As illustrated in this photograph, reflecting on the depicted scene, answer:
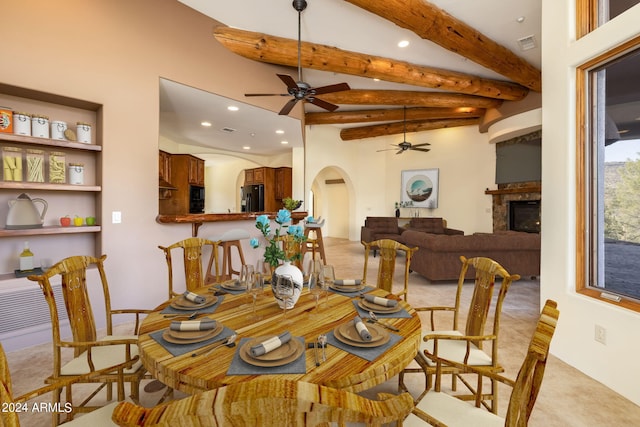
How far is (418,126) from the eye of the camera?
27.1 feet

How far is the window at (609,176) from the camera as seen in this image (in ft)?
7.09

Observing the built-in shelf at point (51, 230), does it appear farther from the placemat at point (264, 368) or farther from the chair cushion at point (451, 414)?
the chair cushion at point (451, 414)

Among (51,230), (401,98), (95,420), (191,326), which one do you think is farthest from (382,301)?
(401,98)

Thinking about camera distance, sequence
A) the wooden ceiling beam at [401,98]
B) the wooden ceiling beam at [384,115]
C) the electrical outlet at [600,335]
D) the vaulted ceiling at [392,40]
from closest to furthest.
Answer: the electrical outlet at [600,335], the vaulted ceiling at [392,40], the wooden ceiling beam at [401,98], the wooden ceiling beam at [384,115]

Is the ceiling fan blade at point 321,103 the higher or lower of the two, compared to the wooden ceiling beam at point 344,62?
lower

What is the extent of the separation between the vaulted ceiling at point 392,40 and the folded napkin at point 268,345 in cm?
327

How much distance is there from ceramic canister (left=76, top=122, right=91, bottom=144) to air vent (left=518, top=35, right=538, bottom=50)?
5473 mm

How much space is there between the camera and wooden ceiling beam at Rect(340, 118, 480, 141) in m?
7.90

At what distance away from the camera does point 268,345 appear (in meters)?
1.07

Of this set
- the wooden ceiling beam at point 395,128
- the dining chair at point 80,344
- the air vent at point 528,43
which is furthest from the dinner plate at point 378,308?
the wooden ceiling beam at point 395,128

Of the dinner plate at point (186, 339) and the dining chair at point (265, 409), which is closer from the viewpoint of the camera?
the dining chair at point (265, 409)

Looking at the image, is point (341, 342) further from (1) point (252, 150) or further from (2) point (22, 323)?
(1) point (252, 150)

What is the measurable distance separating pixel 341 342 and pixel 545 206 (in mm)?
2493

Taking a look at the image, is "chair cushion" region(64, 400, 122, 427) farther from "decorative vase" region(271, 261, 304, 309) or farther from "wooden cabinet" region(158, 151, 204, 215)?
"wooden cabinet" region(158, 151, 204, 215)
